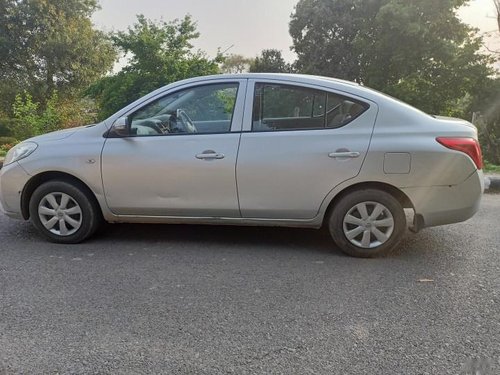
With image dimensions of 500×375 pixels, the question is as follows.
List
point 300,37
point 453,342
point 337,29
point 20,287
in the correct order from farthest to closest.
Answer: point 300,37 → point 337,29 → point 20,287 → point 453,342

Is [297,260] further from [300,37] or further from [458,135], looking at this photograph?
[300,37]

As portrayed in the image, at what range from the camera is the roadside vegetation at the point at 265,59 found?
15.0m

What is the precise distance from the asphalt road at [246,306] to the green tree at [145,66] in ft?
36.2

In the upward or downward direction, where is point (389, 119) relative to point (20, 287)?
upward

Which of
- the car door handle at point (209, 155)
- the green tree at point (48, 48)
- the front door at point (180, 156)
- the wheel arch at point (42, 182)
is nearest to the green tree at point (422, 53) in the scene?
the green tree at point (48, 48)

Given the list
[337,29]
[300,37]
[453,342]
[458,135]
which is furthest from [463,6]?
[453,342]

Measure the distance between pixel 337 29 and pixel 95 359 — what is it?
25223mm

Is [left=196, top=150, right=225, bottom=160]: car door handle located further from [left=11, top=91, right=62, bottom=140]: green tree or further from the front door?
[left=11, top=91, right=62, bottom=140]: green tree

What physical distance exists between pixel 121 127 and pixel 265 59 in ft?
86.9

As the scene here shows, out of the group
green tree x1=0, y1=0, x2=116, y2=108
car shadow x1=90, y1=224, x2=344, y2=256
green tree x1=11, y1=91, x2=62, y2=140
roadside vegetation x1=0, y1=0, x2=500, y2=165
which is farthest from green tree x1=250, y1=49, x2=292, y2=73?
car shadow x1=90, y1=224, x2=344, y2=256

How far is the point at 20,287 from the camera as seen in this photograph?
3.33 metres

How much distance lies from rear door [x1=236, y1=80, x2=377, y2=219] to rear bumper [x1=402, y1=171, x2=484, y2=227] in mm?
615

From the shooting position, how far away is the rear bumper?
12.2 feet

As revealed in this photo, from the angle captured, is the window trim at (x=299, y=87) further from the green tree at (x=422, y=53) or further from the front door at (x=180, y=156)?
the green tree at (x=422, y=53)
